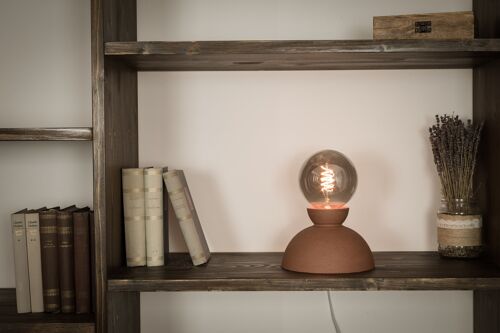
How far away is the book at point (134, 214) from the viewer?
5.17 feet

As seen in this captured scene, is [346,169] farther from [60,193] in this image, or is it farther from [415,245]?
[60,193]

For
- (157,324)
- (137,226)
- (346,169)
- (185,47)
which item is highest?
(185,47)

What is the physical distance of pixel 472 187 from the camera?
5.63 feet

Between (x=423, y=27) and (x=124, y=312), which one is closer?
(x=423, y=27)

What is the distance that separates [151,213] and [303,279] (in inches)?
16.9

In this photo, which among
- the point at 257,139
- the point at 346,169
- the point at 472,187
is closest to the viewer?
the point at 346,169

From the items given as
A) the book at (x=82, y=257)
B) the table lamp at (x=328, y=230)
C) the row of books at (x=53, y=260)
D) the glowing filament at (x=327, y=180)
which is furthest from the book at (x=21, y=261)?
the glowing filament at (x=327, y=180)

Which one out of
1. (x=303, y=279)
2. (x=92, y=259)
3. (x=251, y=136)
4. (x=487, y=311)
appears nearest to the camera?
(x=303, y=279)

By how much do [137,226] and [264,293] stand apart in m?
0.49

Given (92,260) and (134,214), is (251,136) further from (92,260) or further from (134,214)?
(92,260)

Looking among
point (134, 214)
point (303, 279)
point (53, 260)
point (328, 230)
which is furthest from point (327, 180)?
point (53, 260)

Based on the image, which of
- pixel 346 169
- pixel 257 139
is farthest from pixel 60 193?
pixel 346 169

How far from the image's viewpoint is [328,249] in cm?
150

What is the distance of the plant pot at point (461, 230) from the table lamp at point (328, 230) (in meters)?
0.24
